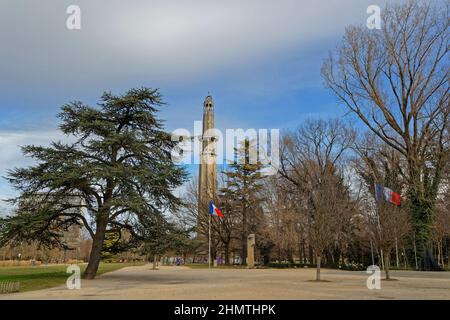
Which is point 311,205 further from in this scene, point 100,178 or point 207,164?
point 207,164

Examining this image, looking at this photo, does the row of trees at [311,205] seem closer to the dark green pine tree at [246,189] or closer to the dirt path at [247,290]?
the dark green pine tree at [246,189]

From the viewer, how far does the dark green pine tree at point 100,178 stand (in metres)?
22.9

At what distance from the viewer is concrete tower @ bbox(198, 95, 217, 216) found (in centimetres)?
5088

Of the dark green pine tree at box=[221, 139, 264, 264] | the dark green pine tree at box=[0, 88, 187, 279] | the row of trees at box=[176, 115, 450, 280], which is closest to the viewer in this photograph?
the dark green pine tree at box=[0, 88, 187, 279]

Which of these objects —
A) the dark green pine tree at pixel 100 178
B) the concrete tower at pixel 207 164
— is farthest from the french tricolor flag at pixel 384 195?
the concrete tower at pixel 207 164

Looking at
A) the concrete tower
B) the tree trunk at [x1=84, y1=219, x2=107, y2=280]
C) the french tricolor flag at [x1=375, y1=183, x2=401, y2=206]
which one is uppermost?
the concrete tower

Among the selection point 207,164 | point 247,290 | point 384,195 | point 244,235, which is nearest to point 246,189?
point 244,235

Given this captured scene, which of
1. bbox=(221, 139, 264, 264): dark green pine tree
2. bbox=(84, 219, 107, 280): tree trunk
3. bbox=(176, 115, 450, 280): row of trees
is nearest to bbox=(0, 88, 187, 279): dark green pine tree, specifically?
bbox=(84, 219, 107, 280): tree trunk

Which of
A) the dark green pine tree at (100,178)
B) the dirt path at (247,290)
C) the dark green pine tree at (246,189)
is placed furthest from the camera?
the dark green pine tree at (246,189)

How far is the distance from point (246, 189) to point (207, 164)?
53.5 ft

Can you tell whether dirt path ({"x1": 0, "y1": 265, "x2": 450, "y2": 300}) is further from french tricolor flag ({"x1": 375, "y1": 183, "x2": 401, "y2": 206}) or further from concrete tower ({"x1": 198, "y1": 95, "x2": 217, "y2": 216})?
concrete tower ({"x1": 198, "y1": 95, "x2": 217, "y2": 216})

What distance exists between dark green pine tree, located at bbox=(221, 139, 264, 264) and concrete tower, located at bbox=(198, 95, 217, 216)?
2870 millimetres

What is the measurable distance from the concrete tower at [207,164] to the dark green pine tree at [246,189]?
113 inches
